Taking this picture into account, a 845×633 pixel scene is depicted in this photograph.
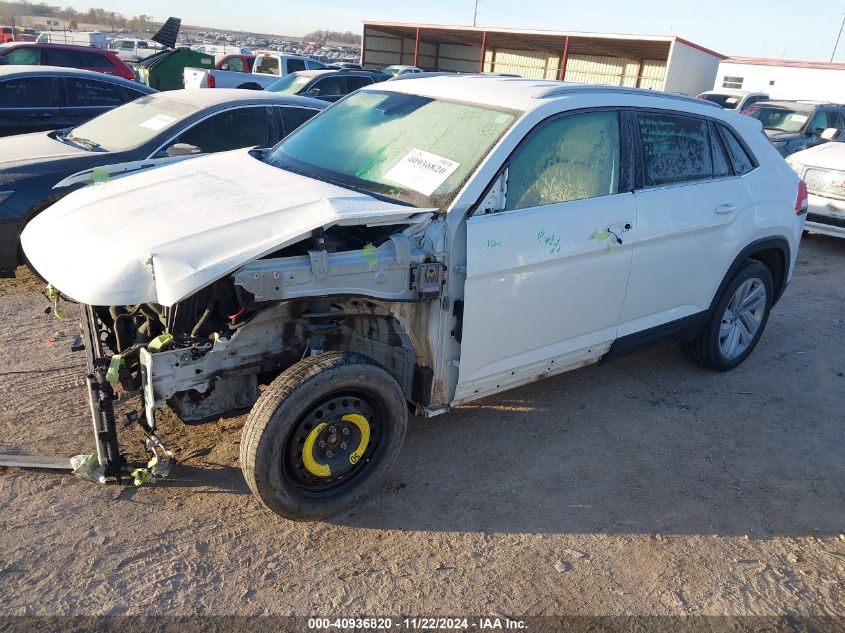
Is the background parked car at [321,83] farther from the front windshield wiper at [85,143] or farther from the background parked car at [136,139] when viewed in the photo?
the front windshield wiper at [85,143]

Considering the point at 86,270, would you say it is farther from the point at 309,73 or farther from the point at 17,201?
the point at 309,73

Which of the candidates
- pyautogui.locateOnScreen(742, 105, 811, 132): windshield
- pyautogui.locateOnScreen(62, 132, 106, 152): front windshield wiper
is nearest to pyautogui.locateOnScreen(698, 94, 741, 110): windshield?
pyautogui.locateOnScreen(742, 105, 811, 132): windshield

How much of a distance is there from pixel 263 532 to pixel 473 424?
4.89ft

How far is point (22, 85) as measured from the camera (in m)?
8.27

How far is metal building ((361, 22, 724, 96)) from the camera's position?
27.0 m

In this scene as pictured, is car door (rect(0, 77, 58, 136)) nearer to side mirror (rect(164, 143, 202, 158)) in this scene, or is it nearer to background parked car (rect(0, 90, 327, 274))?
background parked car (rect(0, 90, 327, 274))

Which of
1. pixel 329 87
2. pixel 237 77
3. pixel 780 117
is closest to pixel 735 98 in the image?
pixel 780 117

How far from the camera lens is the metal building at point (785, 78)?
24.9 metres

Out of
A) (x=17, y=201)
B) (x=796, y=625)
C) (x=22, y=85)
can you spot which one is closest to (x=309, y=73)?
(x=22, y=85)

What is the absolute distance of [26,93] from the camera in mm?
8312

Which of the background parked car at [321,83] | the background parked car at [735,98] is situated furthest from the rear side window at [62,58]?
the background parked car at [735,98]

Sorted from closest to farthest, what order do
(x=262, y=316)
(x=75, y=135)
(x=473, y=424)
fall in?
(x=262, y=316) → (x=473, y=424) → (x=75, y=135)

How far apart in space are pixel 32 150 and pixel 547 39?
28.1 meters

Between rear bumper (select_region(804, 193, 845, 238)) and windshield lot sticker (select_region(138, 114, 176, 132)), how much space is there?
752 cm
